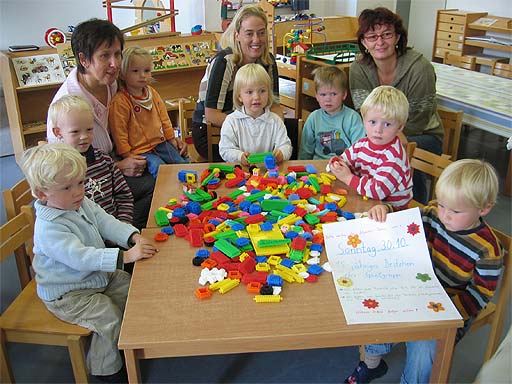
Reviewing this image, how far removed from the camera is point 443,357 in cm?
127

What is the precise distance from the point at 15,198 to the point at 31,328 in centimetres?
57

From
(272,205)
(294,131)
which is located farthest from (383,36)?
(272,205)

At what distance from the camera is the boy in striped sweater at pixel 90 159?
6.38ft

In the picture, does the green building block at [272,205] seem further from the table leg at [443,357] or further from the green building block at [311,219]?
the table leg at [443,357]

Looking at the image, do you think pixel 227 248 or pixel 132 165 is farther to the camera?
pixel 132 165

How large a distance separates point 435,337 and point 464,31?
5585 mm

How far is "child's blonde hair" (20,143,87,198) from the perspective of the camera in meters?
1.47

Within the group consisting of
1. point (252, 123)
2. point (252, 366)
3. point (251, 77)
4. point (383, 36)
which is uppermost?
point (383, 36)

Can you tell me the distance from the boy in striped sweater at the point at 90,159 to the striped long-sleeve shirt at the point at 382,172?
1063 mm

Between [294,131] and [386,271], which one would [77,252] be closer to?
[386,271]

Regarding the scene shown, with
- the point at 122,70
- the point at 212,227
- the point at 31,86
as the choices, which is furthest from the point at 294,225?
the point at 31,86

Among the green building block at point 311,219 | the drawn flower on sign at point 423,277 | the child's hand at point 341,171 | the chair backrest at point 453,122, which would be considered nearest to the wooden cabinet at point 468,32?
the chair backrest at point 453,122

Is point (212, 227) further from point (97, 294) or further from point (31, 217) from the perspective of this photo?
point (31, 217)

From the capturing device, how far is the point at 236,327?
1.15 meters
